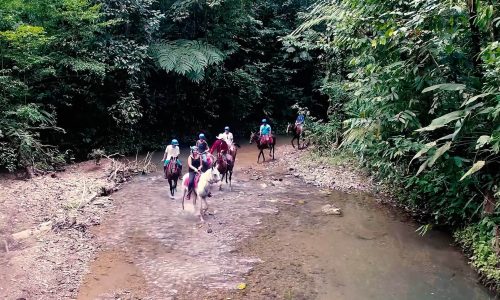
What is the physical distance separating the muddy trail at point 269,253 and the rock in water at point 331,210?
0.49 feet

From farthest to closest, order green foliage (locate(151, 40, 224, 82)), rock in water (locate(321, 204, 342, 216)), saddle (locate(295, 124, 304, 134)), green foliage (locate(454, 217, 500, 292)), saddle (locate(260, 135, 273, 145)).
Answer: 1. saddle (locate(295, 124, 304, 134))
2. green foliage (locate(151, 40, 224, 82))
3. saddle (locate(260, 135, 273, 145))
4. rock in water (locate(321, 204, 342, 216))
5. green foliage (locate(454, 217, 500, 292))

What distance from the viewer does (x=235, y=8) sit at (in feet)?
60.4

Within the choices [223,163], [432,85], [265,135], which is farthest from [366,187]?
[432,85]

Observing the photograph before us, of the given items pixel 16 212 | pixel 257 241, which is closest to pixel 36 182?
pixel 16 212

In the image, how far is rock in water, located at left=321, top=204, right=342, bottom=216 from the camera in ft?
33.5

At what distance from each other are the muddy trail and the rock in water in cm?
15

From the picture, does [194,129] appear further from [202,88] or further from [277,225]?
[277,225]

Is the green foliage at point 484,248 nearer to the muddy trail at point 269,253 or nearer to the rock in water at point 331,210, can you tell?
the muddy trail at point 269,253

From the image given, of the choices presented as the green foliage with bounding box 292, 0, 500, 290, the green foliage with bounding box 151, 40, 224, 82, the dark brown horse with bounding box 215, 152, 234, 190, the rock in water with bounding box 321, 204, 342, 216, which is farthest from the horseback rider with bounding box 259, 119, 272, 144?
the green foliage with bounding box 292, 0, 500, 290

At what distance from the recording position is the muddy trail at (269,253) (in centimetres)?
668

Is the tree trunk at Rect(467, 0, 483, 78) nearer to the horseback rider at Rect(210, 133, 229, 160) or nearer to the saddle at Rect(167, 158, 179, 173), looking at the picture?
the horseback rider at Rect(210, 133, 229, 160)

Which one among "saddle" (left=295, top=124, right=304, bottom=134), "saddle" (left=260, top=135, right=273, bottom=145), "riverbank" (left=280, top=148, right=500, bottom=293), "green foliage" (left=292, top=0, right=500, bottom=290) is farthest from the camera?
"saddle" (left=295, top=124, right=304, bottom=134)

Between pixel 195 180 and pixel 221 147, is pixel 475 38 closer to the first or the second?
pixel 195 180

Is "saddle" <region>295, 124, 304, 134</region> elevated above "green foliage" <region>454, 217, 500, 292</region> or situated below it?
above
